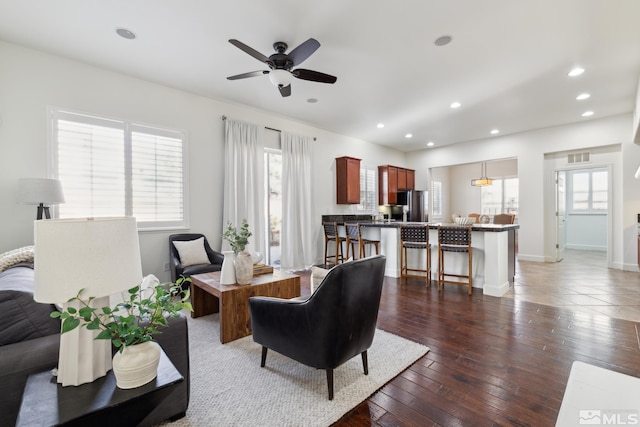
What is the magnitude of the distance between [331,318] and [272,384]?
733 mm

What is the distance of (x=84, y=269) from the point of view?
103 cm

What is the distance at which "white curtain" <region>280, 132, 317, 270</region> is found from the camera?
18.2ft

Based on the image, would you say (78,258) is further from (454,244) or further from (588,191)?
(588,191)

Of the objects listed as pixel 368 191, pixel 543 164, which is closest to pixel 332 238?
pixel 368 191

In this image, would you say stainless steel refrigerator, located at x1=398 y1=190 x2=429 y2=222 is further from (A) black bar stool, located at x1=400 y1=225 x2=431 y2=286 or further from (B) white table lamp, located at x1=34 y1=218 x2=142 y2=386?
(B) white table lamp, located at x1=34 y1=218 x2=142 y2=386

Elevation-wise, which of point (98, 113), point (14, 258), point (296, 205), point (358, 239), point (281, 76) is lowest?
point (358, 239)

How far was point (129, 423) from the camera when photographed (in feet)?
3.61

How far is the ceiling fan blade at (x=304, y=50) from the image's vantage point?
8.40 feet

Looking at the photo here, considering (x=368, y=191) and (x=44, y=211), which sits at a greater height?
(x=368, y=191)

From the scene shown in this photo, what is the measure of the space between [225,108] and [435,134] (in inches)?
191

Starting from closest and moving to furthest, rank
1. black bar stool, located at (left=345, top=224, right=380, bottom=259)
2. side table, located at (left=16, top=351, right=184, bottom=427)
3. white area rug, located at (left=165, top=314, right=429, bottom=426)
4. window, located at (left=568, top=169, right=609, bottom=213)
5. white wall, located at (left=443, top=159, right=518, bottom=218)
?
1. side table, located at (left=16, top=351, right=184, bottom=427)
2. white area rug, located at (left=165, top=314, right=429, bottom=426)
3. black bar stool, located at (left=345, top=224, right=380, bottom=259)
4. window, located at (left=568, top=169, right=609, bottom=213)
5. white wall, located at (left=443, top=159, right=518, bottom=218)

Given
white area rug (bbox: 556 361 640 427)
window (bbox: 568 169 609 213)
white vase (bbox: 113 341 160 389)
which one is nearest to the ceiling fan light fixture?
white vase (bbox: 113 341 160 389)

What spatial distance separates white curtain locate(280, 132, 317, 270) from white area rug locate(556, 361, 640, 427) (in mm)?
4822

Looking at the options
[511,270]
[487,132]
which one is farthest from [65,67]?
[487,132]
